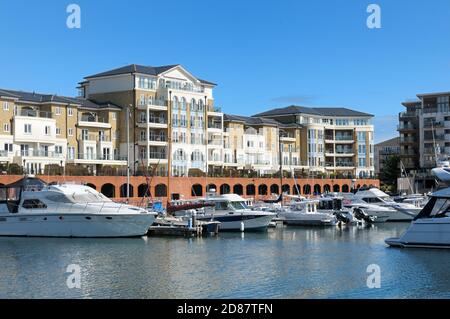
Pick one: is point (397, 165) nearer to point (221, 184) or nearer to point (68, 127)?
point (221, 184)

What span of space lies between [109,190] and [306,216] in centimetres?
2627

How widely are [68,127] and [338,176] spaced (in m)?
49.8

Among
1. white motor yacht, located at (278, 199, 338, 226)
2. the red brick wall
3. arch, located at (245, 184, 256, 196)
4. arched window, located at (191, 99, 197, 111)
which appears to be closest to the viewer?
white motor yacht, located at (278, 199, 338, 226)

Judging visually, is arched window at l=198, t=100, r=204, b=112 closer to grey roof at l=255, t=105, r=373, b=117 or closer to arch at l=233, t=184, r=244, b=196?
arch at l=233, t=184, r=244, b=196

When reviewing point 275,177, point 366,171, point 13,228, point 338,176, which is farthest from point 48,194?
point 366,171

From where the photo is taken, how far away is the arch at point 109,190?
8088 centimetres

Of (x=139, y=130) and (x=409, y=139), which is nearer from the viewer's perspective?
(x=139, y=130)

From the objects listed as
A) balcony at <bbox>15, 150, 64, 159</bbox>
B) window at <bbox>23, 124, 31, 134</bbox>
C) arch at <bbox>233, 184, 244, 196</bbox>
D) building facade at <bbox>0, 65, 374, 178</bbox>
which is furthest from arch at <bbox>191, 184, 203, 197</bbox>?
window at <bbox>23, 124, 31, 134</bbox>

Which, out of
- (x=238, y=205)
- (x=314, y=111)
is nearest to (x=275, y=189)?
(x=314, y=111)

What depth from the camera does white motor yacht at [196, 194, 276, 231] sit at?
59156mm

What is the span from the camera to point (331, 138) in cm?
12788

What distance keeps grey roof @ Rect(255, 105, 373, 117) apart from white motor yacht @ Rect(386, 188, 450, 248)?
83399mm

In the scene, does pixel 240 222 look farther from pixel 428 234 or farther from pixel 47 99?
pixel 47 99

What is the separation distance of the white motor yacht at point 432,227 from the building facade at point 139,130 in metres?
35.7
